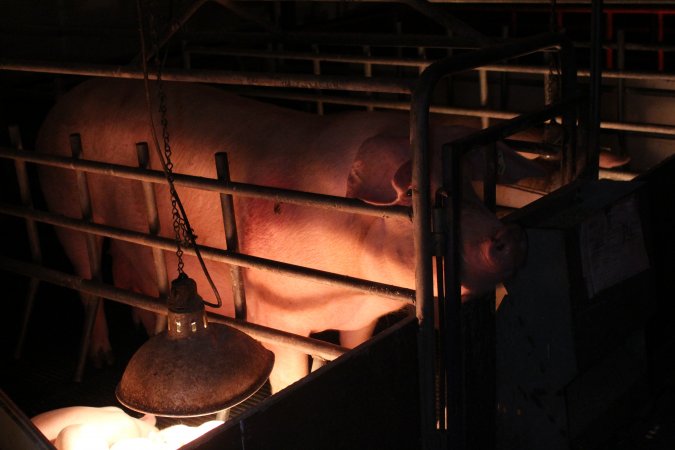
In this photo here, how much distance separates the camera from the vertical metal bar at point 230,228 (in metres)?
2.72

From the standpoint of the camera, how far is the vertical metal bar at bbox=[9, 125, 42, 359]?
3.49m

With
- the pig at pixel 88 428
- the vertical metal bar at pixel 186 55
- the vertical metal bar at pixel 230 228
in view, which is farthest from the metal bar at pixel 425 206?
the vertical metal bar at pixel 186 55

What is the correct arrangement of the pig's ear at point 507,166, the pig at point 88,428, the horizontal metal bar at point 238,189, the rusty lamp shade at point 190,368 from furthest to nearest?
1. the pig's ear at point 507,166
2. the pig at point 88,428
3. the horizontal metal bar at point 238,189
4. the rusty lamp shade at point 190,368

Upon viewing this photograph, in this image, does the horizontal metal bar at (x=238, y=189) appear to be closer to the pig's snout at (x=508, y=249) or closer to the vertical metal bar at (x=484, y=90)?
the pig's snout at (x=508, y=249)

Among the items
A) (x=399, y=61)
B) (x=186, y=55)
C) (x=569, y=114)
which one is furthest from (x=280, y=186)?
(x=186, y=55)

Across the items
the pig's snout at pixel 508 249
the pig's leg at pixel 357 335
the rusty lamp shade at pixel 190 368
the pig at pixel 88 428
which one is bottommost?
the pig's leg at pixel 357 335

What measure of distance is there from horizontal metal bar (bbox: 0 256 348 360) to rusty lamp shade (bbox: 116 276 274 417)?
0.47 m

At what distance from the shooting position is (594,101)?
2957mm

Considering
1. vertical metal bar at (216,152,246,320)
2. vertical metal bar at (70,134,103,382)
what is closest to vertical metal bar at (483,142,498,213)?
vertical metal bar at (216,152,246,320)

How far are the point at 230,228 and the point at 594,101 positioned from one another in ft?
4.14

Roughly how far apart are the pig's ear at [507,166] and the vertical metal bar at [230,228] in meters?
0.74

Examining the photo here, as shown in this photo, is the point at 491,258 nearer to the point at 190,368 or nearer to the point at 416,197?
the point at 416,197

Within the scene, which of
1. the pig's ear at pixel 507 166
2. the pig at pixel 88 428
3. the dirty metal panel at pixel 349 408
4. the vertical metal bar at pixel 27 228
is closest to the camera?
the dirty metal panel at pixel 349 408

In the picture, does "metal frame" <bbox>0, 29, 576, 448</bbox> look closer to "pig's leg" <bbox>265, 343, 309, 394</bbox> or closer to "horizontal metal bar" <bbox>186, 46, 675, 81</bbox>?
"pig's leg" <bbox>265, 343, 309, 394</bbox>
